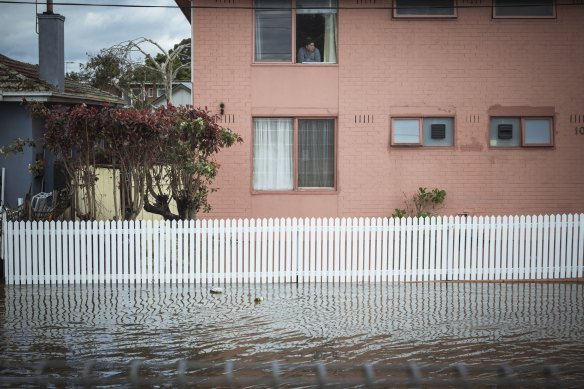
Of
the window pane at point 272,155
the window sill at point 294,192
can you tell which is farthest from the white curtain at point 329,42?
the window sill at point 294,192

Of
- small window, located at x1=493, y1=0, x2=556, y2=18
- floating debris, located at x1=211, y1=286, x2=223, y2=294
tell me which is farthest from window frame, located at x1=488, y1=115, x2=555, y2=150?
floating debris, located at x1=211, y1=286, x2=223, y2=294

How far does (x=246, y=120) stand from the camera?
18688mm

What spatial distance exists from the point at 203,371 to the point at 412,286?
797 centimetres

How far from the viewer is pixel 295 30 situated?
61.6ft

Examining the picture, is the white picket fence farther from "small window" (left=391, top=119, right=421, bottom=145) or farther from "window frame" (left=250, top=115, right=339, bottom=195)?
"small window" (left=391, top=119, right=421, bottom=145)

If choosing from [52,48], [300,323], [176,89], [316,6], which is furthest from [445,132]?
[176,89]

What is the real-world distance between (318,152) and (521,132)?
448 cm

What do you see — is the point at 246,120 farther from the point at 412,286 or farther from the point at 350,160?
the point at 412,286

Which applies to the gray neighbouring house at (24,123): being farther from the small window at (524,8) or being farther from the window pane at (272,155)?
the small window at (524,8)

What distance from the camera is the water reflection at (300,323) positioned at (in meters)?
9.67

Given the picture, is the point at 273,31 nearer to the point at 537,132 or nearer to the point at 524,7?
the point at 524,7

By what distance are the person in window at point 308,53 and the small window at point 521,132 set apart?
13.5ft

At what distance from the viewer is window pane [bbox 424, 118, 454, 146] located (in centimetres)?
1891

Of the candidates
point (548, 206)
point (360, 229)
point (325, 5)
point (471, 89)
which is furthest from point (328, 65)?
point (548, 206)
